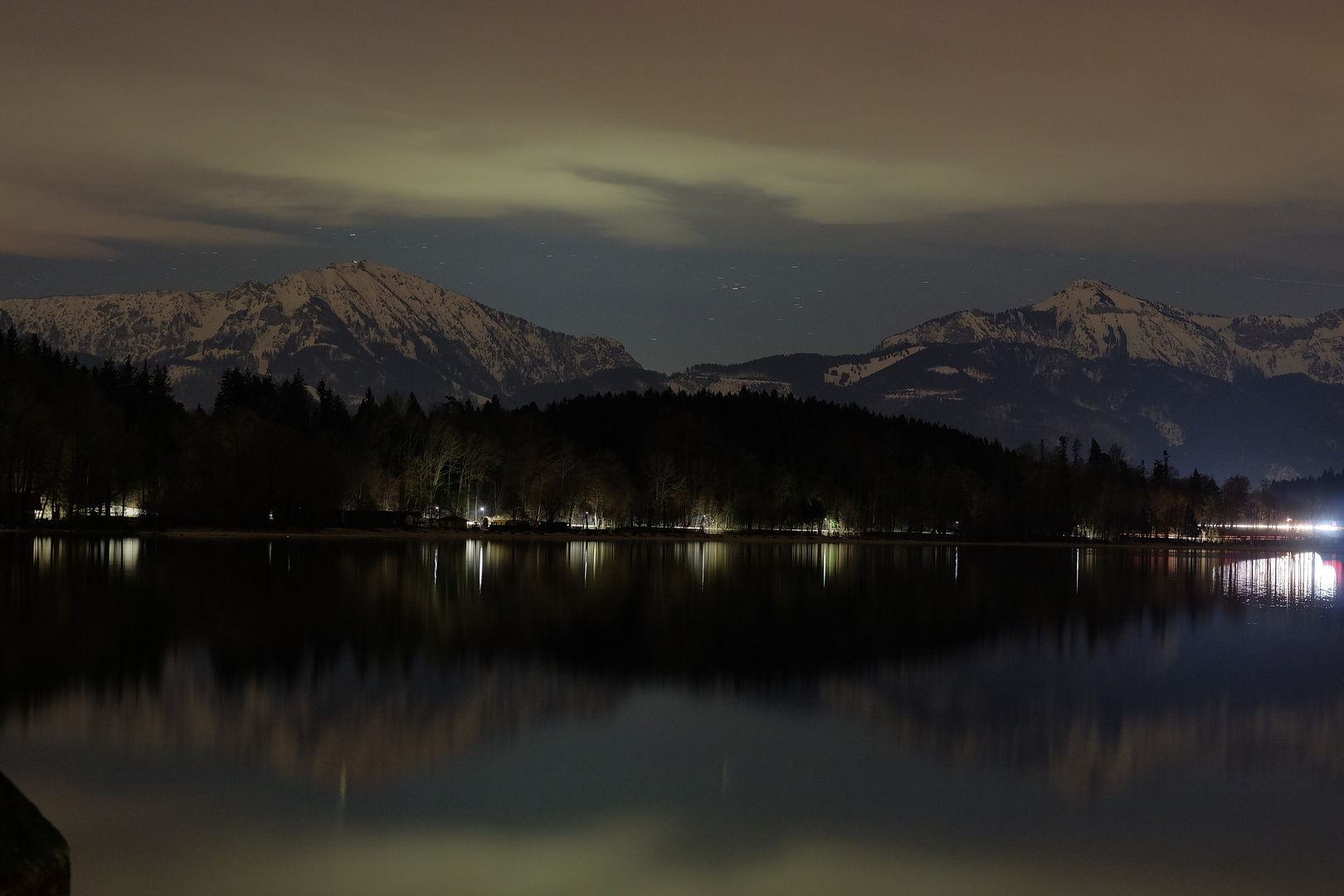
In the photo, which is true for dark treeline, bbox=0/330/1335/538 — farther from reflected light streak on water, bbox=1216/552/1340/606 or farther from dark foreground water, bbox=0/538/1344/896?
reflected light streak on water, bbox=1216/552/1340/606

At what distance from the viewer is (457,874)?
14.8m

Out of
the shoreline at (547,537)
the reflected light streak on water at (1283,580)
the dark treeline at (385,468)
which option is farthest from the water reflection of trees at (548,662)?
the dark treeline at (385,468)

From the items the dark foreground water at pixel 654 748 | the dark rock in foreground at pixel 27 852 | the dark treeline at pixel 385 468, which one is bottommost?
the dark foreground water at pixel 654 748

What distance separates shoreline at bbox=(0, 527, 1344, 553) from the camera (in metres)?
105

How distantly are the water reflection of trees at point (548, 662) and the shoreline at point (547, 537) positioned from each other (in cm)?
4201

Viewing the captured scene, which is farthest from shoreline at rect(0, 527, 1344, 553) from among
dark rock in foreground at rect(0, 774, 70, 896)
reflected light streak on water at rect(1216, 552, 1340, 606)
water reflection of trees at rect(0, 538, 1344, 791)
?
dark rock in foreground at rect(0, 774, 70, 896)

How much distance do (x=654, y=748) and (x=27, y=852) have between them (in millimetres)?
11642

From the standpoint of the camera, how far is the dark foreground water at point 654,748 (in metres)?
15.5

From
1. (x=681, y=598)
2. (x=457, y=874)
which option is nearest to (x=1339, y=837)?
(x=457, y=874)

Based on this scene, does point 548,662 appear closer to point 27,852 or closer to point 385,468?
point 27,852

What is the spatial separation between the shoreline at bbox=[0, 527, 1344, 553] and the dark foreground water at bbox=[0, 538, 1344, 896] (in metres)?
61.3

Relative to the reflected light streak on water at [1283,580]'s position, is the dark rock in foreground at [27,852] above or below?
above

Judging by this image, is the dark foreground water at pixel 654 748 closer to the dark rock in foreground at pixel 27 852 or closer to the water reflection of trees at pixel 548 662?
the water reflection of trees at pixel 548 662

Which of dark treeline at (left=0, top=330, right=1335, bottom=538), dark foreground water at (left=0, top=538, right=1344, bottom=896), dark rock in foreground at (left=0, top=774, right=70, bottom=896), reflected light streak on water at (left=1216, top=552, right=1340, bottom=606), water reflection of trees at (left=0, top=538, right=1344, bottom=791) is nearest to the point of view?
dark rock in foreground at (left=0, top=774, right=70, bottom=896)
